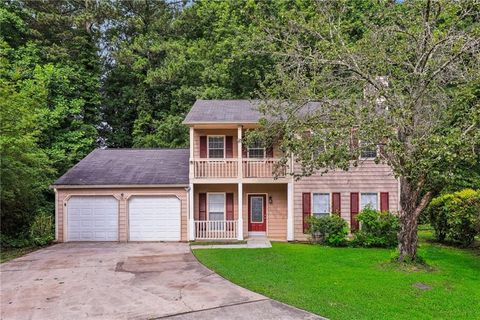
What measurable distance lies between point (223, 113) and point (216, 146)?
4.99ft

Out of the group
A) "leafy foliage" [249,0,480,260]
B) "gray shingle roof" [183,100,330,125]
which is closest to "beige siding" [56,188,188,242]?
"gray shingle roof" [183,100,330,125]

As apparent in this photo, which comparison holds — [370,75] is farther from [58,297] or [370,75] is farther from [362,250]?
[58,297]

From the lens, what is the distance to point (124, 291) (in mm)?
8086

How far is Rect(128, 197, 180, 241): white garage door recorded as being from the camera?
50.8 ft

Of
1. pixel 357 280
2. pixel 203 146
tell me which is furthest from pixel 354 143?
pixel 203 146

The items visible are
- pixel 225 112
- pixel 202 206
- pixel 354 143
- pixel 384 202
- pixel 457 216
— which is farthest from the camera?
pixel 202 206

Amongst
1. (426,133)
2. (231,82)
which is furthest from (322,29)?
(231,82)

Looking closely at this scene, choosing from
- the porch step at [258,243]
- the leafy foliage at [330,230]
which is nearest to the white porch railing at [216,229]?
the porch step at [258,243]

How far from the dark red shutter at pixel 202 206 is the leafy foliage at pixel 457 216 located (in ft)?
30.9

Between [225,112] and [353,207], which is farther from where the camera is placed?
[225,112]

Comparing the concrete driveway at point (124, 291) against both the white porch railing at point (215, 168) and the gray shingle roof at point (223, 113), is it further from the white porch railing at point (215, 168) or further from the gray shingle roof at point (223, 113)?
the gray shingle roof at point (223, 113)

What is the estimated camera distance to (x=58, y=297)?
7.75m

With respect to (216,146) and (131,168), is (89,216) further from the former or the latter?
(216,146)

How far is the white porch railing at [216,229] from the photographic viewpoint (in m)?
15.4
